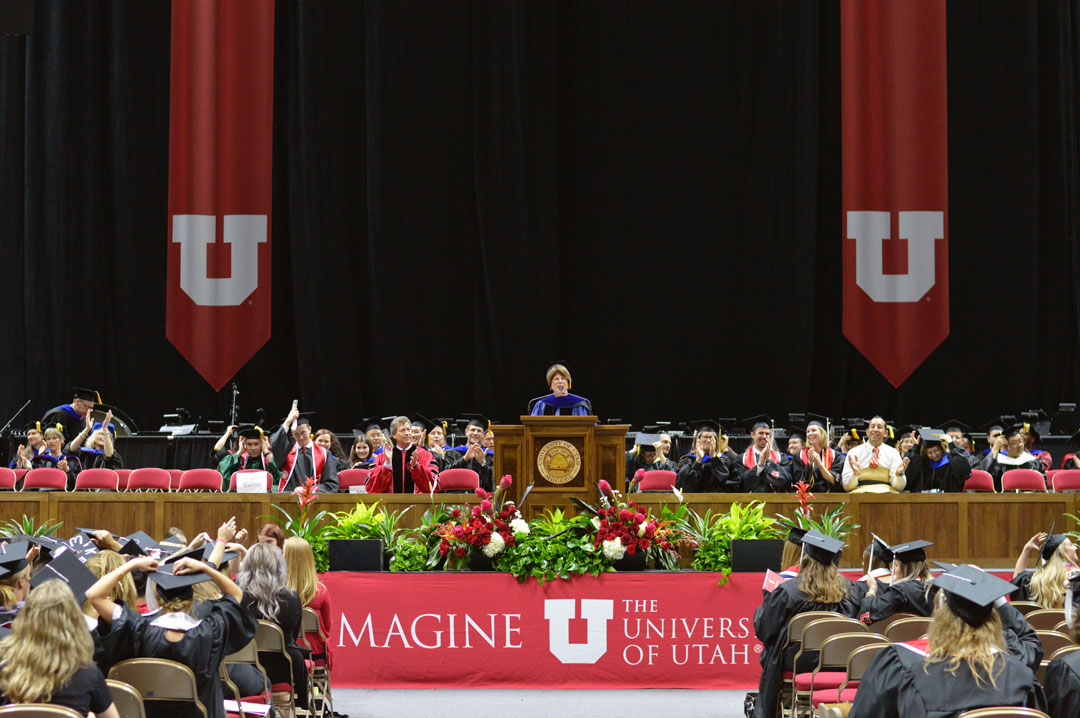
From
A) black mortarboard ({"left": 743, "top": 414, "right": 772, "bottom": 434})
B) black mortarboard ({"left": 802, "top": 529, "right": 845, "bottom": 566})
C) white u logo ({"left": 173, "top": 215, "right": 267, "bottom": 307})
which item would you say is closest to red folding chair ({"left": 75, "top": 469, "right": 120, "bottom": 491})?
white u logo ({"left": 173, "top": 215, "right": 267, "bottom": 307})

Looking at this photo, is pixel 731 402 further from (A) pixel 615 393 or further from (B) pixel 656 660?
(B) pixel 656 660

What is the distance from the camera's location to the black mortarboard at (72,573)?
4.59 meters

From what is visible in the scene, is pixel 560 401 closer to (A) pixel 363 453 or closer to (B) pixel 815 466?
(B) pixel 815 466

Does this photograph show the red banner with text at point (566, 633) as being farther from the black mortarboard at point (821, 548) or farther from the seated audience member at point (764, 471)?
the seated audience member at point (764, 471)

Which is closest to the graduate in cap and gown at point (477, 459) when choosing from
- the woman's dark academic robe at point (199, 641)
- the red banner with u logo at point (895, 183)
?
the red banner with u logo at point (895, 183)

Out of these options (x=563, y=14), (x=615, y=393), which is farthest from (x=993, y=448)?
(x=563, y=14)

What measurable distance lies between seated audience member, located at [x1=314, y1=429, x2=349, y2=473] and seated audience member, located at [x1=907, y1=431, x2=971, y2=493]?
5579 mm

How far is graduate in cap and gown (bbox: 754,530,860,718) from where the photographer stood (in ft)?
19.6

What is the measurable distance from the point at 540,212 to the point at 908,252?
4.61 m

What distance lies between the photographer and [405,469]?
34.8ft

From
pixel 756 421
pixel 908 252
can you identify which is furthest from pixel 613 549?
pixel 908 252

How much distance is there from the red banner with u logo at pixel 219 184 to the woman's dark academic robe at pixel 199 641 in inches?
433

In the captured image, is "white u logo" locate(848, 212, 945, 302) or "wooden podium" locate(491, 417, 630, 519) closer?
"wooden podium" locate(491, 417, 630, 519)

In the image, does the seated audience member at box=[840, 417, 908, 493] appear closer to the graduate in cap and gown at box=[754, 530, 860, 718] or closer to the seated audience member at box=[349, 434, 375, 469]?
the graduate in cap and gown at box=[754, 530, 860, 718]
